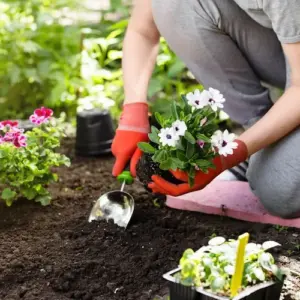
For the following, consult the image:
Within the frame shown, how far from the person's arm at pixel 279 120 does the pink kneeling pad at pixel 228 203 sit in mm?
322

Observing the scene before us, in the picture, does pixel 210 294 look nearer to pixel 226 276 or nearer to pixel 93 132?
pixel 226 276

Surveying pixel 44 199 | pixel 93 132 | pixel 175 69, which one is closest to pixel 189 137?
pixel 44 199

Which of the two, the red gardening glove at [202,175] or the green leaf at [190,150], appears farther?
the red gardening glove at [202,175]

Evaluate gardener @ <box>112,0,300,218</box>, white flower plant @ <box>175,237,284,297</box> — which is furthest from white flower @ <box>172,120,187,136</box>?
white flower plant @ <box>175,237,284,297</box>

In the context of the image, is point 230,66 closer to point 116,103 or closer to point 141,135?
point 141,135

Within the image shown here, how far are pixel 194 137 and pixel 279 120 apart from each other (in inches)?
12.5

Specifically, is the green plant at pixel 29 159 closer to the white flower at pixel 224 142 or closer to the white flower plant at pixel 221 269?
the white flower at pixel 224 142

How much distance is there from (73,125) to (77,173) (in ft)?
2.10

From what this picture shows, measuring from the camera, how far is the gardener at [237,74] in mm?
2129

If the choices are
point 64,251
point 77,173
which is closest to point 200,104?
point 64,251

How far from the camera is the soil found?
76.1 inches

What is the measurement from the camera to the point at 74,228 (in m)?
2.31

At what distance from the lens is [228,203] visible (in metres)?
2.46

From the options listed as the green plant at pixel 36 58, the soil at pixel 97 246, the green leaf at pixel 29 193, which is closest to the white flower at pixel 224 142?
the soil at pixel 97 246
